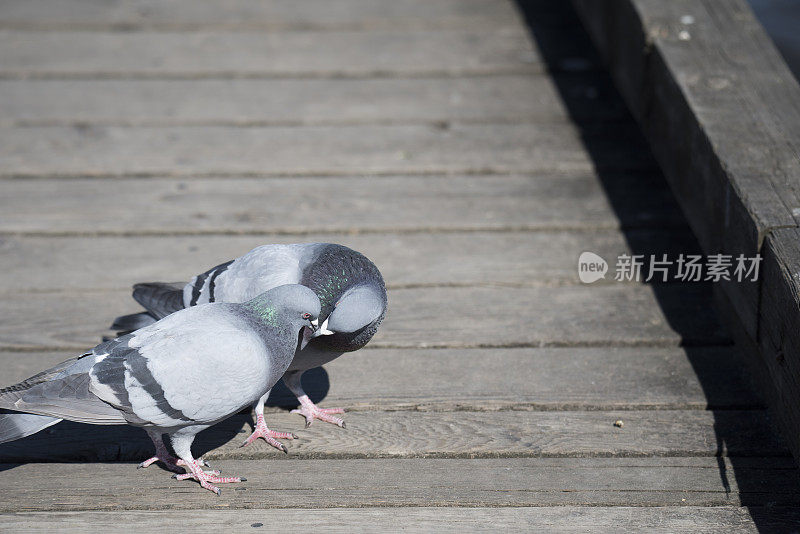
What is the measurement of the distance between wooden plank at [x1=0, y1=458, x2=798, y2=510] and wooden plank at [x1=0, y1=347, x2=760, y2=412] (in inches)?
8.4

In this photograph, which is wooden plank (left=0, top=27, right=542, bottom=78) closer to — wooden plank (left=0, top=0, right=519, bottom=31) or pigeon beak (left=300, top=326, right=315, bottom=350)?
wooden plank (left=0, top=0, right=519, bottom=31)

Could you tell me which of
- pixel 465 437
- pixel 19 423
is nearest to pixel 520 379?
pixel 465 437

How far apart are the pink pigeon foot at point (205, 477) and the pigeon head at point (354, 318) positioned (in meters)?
0.42

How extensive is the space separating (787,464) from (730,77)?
120cm

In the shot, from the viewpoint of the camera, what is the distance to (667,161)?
9.45 ft

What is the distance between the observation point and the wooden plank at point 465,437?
2182 mm

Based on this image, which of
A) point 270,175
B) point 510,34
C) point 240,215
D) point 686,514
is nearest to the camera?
point 686,514

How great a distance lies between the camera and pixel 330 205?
3.11 meters

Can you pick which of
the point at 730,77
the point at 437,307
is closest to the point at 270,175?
the point at 437,307

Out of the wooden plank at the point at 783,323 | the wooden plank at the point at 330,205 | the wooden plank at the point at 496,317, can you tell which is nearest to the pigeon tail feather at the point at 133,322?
the wooden plank at the point at 496,317

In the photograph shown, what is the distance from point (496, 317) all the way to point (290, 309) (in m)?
0.89

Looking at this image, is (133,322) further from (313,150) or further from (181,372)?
(313,150)

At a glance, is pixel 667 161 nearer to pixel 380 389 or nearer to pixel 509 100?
pixel 509 100

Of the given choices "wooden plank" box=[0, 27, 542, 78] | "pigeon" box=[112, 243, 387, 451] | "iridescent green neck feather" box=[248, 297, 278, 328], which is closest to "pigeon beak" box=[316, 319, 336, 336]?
"pigeon" box=[112, 243, 387, 451]
